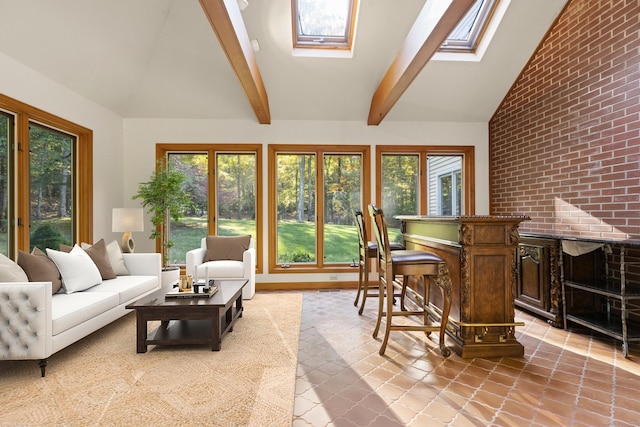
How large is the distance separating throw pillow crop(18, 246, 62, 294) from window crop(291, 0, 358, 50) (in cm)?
364

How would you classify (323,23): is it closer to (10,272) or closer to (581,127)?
(581,127)

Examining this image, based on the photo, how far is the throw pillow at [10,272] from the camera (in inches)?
103

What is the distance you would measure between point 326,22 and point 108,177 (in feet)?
12.0

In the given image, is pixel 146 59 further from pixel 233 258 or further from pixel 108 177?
pixel 233 258

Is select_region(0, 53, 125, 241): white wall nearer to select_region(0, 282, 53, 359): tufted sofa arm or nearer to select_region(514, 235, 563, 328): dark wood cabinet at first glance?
select_region(0, 282, 53, 359): tufted sofa arm

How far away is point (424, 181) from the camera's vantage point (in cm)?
573

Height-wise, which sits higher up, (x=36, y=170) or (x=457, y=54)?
(x=457, y=54)

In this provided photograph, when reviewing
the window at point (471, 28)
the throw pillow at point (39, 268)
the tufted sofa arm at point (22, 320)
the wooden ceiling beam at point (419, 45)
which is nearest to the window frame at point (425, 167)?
the wooden ceiling beam at point (419, 45)

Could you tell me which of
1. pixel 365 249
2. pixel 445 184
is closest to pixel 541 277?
pixel 365 249

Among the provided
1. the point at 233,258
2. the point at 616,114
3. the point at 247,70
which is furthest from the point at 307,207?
the point at 616,114

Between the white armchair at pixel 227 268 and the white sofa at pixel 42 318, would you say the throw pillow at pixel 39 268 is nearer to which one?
the white sofa at pixel 42 318

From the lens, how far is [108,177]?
16.3 ft

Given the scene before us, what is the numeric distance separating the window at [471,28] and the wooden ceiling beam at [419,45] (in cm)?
85

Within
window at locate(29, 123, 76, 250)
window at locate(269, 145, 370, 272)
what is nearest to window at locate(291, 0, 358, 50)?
window at locate(269, 145, 370, 272)
